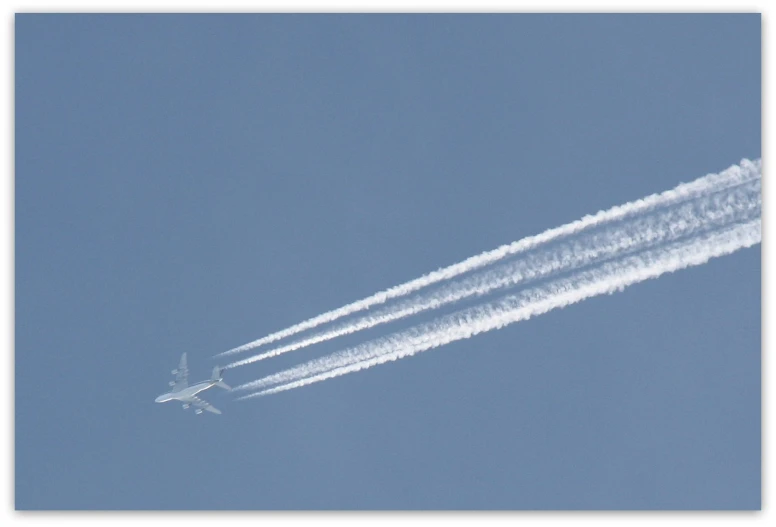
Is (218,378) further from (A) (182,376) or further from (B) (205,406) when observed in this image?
(A) (182,376)

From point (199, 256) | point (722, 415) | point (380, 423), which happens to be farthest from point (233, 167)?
point (722, 415)

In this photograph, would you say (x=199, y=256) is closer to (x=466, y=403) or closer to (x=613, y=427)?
(x=466, y=403)

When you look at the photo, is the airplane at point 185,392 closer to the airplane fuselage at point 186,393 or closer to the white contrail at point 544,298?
the airplane fuselage at point 186,393

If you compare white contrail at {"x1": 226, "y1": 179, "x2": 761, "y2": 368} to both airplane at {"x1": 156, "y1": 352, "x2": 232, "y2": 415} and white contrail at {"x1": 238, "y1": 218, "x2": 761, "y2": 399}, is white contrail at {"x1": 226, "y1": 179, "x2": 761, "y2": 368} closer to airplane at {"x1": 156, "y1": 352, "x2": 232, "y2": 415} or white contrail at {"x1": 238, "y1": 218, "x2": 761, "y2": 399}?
white contrail at {"x1": 238, "y1": 218, "x2": 761, "y2": 399}

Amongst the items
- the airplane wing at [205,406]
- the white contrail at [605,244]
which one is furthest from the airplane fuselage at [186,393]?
the white contrail at [605,244]

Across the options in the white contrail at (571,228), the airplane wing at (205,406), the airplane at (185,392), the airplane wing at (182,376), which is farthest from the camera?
the airplane wing at (205,406)

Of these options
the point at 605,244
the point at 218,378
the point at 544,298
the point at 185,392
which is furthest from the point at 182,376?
the point at 605,244
